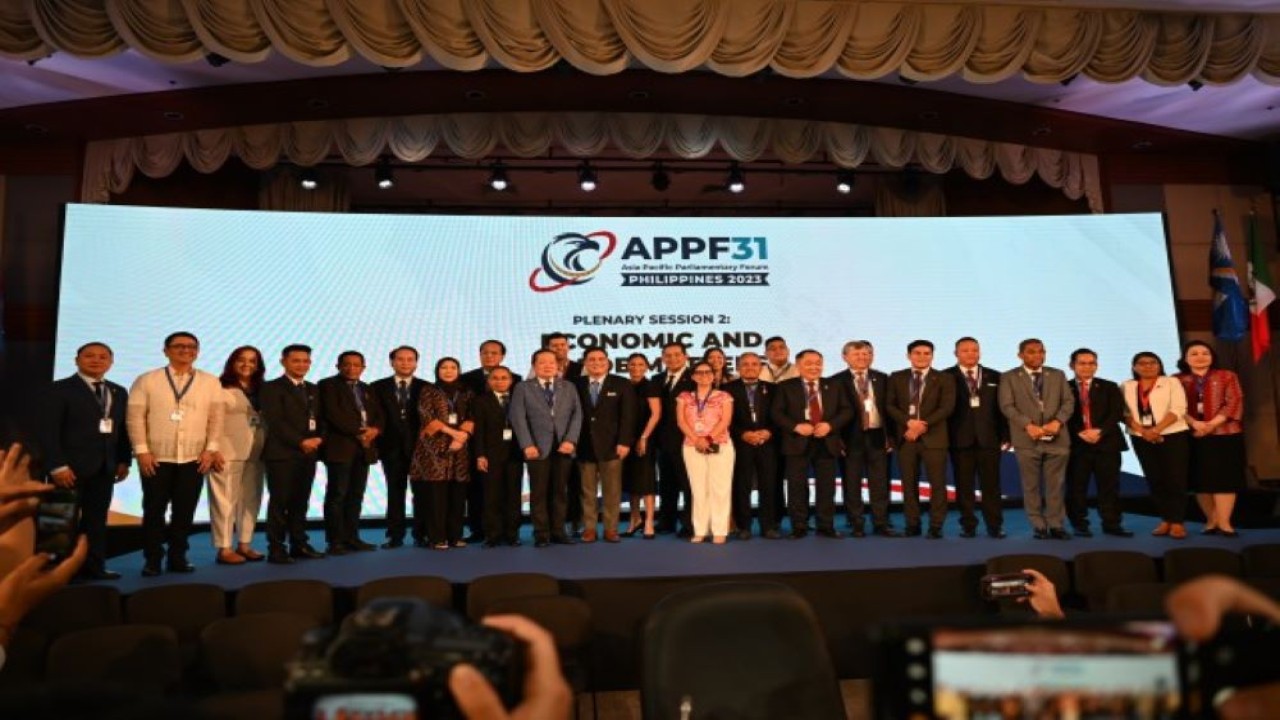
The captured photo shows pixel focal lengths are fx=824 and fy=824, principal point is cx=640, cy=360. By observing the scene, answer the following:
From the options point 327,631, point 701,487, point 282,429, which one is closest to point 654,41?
point 701,487

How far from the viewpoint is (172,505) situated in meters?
5.18

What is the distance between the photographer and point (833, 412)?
6.07 metres

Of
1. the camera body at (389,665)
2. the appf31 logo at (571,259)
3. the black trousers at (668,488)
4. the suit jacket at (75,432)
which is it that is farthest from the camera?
the appf31 logo at (571,259)

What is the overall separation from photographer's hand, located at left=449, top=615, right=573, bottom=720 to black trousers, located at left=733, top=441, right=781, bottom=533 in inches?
192

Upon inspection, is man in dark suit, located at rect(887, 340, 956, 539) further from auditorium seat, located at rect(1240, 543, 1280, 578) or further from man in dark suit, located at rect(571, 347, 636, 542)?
man in dark suit, located at rect(571, 347, 636, 542)

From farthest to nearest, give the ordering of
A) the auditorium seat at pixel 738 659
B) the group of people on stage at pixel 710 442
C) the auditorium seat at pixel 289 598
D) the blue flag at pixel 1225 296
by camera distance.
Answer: the blue flag at pixel 1225 296 < the group of people on stage at pixel 710 442 < the auditorium seat at pixel 289 598 < the auditorium seat at pixel 738 659

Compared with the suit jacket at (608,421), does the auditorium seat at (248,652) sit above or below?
below

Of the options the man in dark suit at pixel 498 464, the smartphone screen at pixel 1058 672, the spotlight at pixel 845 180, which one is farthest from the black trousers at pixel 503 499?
the spotlight at pixel 845 180

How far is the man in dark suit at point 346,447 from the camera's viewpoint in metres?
5.72

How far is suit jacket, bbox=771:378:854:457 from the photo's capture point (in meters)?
6.00

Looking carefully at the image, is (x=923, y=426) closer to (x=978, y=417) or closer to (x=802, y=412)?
(x=978, y=417)

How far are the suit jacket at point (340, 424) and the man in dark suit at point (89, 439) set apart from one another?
1213 mm

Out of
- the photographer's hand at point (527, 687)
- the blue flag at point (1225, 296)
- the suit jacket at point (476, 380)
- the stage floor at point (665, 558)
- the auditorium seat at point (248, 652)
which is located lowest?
the auditorium seat at point (248, 652)

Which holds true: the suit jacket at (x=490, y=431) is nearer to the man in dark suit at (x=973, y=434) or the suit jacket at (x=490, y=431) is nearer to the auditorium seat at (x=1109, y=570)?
the man in dark suit at (x=973, y=434)
